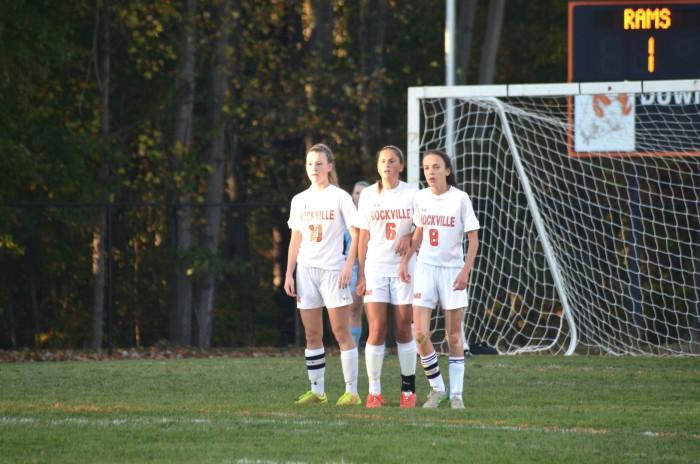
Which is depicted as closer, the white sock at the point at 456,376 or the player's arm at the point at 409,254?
the white sock at the point at 456,376

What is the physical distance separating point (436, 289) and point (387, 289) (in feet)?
1.31

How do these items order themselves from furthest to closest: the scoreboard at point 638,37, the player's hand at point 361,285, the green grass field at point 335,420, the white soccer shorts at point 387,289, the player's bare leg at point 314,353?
the scoreboard at point 638,37 < the player's bare leg at point 314,353 < the player's hand at point 361,285 < the white soccer shorts at point 387,289 < the green grass field at point 335,420

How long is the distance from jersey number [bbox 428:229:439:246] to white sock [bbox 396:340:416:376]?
0.76 meters

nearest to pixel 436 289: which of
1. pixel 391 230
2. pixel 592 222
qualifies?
pixel 391 230

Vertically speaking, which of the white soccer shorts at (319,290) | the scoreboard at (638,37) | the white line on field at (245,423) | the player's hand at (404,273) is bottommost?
the white line on field at (245,423)

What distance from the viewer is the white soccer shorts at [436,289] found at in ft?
31.7

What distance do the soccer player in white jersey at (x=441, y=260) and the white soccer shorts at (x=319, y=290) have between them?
0.47m

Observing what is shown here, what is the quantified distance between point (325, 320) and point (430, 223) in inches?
537

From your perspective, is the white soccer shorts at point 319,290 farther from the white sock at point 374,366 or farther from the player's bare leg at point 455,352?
the player's bare leg at point 455,352

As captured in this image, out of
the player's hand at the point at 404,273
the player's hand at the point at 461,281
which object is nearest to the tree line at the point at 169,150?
the player's hand at the point at 404,273

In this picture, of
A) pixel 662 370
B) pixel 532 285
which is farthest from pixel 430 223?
pixel 532 285

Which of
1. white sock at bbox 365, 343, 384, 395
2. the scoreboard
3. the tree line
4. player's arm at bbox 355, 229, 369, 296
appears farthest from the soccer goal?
white sock at bbox 365, 343, 384, 395

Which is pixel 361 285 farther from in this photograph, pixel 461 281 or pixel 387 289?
pixel 461 281

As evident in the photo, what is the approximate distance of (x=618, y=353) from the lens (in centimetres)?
1658
